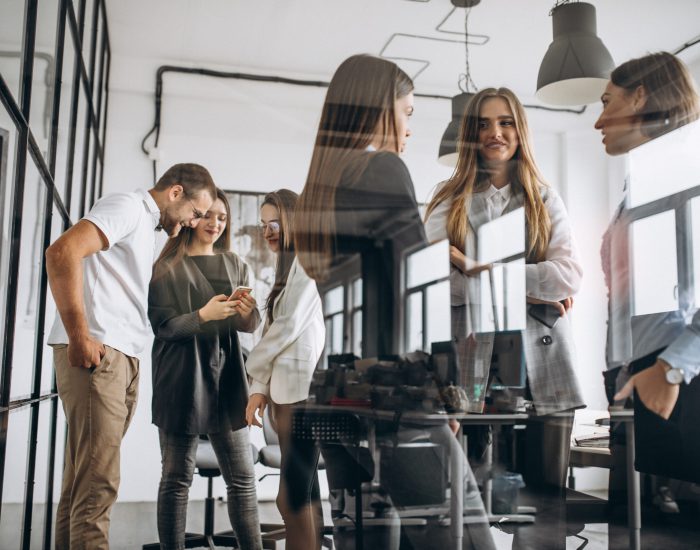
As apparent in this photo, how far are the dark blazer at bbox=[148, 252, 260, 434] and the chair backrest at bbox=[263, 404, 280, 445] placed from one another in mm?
65

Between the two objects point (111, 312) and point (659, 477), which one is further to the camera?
point (659, 477)

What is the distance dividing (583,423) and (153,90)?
1703 mm

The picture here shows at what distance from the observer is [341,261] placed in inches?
68.0

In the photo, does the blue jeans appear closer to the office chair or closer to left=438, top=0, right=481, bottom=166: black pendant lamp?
the office chair

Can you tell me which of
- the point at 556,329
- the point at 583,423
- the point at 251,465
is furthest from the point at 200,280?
the point at 583,423

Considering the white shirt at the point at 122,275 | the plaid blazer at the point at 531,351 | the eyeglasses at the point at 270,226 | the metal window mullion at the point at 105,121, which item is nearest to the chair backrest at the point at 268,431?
the white shirt at the point at 122,275

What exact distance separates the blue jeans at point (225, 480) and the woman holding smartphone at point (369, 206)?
0.25m

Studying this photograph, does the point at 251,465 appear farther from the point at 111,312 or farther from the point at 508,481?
the point at 508,481

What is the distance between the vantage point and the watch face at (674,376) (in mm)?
2068

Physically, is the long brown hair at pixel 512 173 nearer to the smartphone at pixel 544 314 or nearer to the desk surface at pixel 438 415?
the smartphone at pixel 544 314

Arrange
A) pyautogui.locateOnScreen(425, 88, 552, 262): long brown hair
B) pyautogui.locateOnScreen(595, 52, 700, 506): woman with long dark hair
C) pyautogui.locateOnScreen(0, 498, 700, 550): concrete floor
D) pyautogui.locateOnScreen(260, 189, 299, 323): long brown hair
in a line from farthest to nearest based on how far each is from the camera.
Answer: pyautogui.locateOnScreen(595, 52, 700, 506): woman with long dark hair → pyautogui.locateOnScreen(425, 88, 552, 262): long brown hair → pyautogui.locateOnScreen(260, 189, 299, 323): long brown hair → pyautogui.locateOnScreen(0, 498, 700, 550): concrete floor

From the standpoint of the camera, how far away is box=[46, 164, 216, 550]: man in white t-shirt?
5.25 feet

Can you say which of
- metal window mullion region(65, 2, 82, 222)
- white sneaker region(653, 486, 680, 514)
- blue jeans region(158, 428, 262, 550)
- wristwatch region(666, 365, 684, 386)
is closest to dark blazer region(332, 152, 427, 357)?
blue jeans region(158, 428, 262, 550)

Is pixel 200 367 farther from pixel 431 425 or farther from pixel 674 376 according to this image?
pixel 674 376
